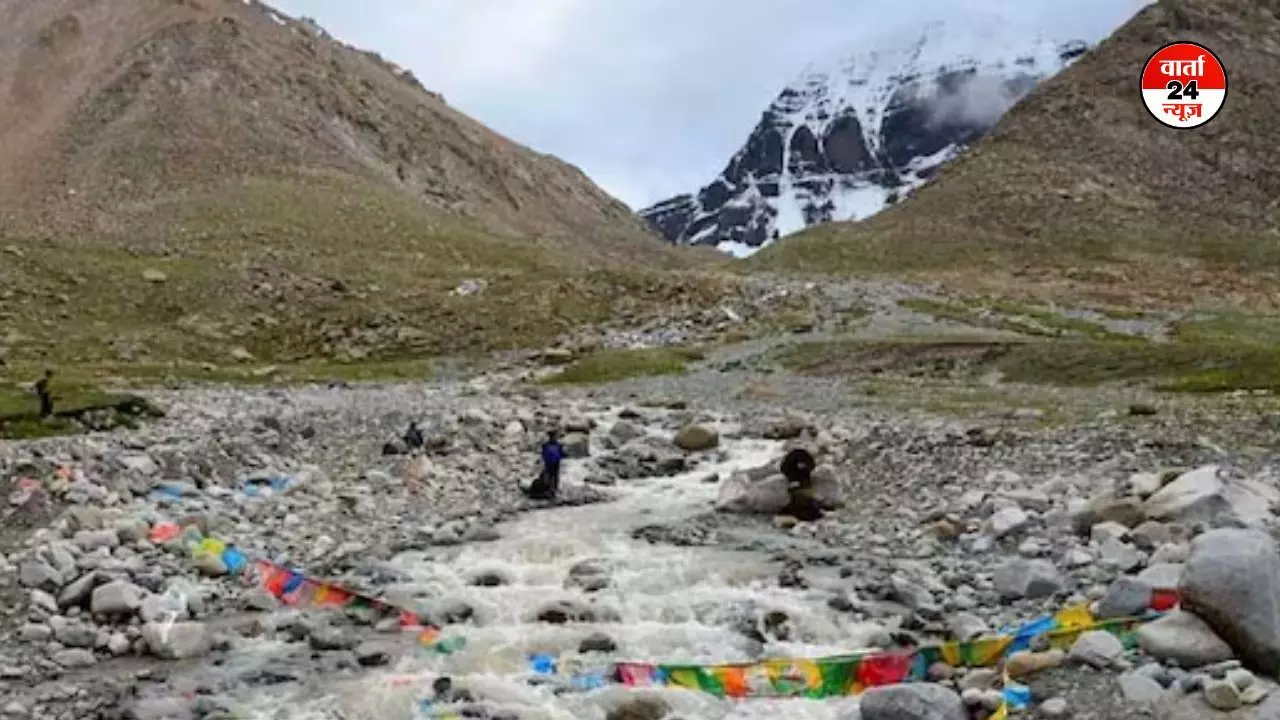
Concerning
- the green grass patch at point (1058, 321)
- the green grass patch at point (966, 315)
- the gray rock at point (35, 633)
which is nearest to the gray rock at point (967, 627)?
the gray rock at point (35, 633)

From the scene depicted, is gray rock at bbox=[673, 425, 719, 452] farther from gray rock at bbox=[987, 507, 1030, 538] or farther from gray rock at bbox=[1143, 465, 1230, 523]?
gray rock at bbox=[1143, 465, 1230, 523]

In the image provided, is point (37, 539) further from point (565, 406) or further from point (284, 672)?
point (565, 406)

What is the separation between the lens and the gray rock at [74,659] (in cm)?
1617

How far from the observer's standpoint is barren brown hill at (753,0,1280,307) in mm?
113125

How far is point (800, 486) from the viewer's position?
83.8 ft

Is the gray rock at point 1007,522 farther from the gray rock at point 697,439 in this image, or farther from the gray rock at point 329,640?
the gray rock at point 697,439

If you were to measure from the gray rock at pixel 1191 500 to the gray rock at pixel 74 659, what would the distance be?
13742mm

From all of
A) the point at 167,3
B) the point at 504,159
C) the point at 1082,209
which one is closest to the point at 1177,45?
the point at 1082,209

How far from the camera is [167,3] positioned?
155250mm

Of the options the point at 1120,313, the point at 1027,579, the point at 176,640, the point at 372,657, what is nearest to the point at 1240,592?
the point at 1027,579

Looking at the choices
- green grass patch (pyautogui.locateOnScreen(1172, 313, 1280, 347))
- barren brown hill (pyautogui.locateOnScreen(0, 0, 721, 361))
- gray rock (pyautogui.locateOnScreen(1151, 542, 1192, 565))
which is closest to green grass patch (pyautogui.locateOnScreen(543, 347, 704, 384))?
barren brown hill (pyautogui.locateOnScreen(0, 0, 721, 361))

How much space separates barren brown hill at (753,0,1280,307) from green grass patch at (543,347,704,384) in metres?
47.1

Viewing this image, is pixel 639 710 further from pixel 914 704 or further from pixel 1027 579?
pixel 1027 579

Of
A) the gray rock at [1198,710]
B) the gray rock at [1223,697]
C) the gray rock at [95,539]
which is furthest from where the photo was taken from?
the gray rock at [95,539]
